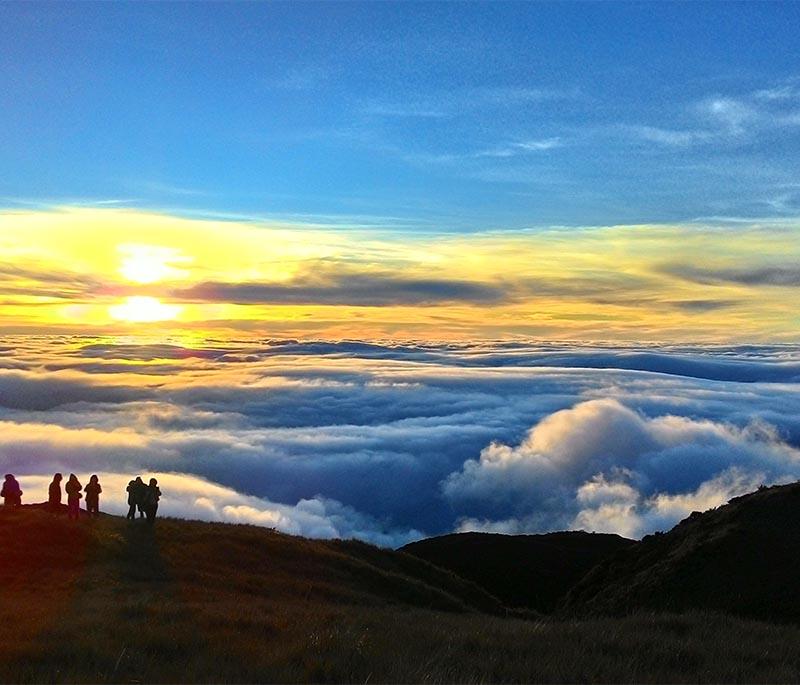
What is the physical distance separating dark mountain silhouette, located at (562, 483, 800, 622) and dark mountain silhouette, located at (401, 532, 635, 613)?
12.5 meters

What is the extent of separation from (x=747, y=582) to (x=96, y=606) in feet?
Answer: 58.6

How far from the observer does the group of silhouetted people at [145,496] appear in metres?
27.0

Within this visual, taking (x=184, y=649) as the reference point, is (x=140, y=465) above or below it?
below

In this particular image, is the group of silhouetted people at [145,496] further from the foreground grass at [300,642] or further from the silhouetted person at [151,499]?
the foreground grass at [300,642]

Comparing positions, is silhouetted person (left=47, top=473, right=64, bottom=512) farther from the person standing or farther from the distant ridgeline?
the distant ridgeline

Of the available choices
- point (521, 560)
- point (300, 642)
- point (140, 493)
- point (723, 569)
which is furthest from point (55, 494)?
point (521, 560)

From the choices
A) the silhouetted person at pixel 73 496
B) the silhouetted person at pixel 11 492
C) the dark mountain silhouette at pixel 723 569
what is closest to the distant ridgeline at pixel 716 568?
the dark mountain silhouette at pixel 723 569

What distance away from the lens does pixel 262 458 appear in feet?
637

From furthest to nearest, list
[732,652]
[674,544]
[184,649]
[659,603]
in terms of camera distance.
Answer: [674,544]
[659,603]
[732,652]
[184,649]

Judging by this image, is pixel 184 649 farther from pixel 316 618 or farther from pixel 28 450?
pixel 28 450

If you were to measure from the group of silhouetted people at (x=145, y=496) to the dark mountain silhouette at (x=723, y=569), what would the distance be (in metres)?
14.4

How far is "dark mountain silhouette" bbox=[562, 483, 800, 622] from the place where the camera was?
22125mm

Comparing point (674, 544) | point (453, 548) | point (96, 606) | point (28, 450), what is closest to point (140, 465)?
point (28, 450)

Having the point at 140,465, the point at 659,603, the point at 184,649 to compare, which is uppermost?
the point at 184,649
